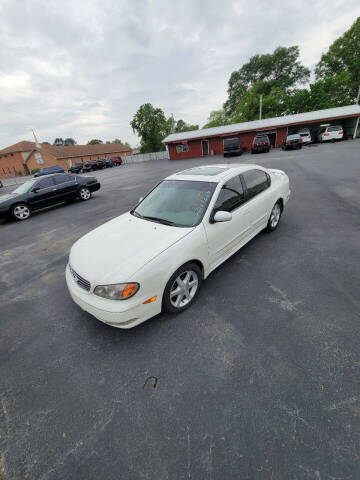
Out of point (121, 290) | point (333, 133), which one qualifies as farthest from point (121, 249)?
point (333, 133)

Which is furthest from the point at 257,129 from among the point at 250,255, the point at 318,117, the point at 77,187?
the point at 250,255

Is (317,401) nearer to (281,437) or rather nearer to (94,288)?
(281,437)

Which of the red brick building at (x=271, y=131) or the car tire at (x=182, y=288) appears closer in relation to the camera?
the car tire at (x=182, y=288)

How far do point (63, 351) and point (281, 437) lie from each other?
2.31 m

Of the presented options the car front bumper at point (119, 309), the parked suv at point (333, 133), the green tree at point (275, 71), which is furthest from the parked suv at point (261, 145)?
the green tree at point (275, 71)

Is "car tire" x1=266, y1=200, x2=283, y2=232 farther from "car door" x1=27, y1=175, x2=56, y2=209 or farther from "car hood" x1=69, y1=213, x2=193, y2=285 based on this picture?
"car door" x1=27, y1=175, x2=56, y2=209

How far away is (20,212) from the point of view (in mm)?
8086

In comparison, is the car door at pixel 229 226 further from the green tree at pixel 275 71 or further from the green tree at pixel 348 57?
the green tree at pixel 275 71

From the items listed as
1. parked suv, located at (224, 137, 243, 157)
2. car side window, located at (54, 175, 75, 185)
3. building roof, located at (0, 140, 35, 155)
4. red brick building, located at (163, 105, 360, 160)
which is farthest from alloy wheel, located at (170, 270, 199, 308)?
building roof, located at (0, 140, 35, 155)

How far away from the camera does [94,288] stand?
2.34m

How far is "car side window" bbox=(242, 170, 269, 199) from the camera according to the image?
374 centimetres

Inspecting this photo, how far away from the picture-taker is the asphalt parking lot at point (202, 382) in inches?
60.3

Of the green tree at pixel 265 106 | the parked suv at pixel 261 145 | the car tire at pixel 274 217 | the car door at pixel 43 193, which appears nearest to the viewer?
the car tire at pixel 274 217

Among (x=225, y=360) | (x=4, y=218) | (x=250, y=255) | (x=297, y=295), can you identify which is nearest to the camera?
(x=225, y=360)
